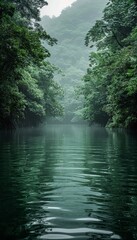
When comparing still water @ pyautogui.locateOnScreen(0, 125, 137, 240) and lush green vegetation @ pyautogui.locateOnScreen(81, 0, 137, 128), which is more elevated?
lush green vegetation @ pyautogui.locateOnScreen(81, 0, 137, 128)

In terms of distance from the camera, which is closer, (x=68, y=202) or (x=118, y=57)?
(x=68, y=202)

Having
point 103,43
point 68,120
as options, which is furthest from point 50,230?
point 68,120

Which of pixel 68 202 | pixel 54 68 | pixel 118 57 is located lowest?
pixel 68 202

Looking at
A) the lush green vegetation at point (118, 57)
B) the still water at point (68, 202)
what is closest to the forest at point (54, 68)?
the lush green vegetation at point (118, 57)

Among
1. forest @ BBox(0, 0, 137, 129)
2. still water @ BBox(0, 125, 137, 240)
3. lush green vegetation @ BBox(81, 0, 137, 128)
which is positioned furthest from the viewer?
lush green vegetation @ BBox(81, 0, 137, 128)

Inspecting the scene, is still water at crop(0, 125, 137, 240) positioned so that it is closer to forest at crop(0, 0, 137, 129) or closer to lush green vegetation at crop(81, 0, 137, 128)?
forest at crop(0, 0, 137, 129)

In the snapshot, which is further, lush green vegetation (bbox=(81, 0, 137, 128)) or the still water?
lush green vegetation (bbox=(81, 0, 137, 128))

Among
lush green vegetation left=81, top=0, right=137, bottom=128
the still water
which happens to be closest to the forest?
lush green vegetation left=81, top=0, right=137, bottom=128

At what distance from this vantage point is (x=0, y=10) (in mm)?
20094

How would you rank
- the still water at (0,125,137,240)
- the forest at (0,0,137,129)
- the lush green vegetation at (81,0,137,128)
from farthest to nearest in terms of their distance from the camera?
the lush green vegetation at (81,0,137,128) < the forest at (0,0,137,129) < the still water at (0,125,137,240)

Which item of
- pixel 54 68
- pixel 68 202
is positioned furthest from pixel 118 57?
pixel 54 68

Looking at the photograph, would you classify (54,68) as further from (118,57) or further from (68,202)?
(68,202)

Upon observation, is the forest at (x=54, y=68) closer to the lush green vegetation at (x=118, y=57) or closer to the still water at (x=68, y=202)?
the lush green vegetation at (x=118, y=57)

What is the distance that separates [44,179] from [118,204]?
2.91 m
